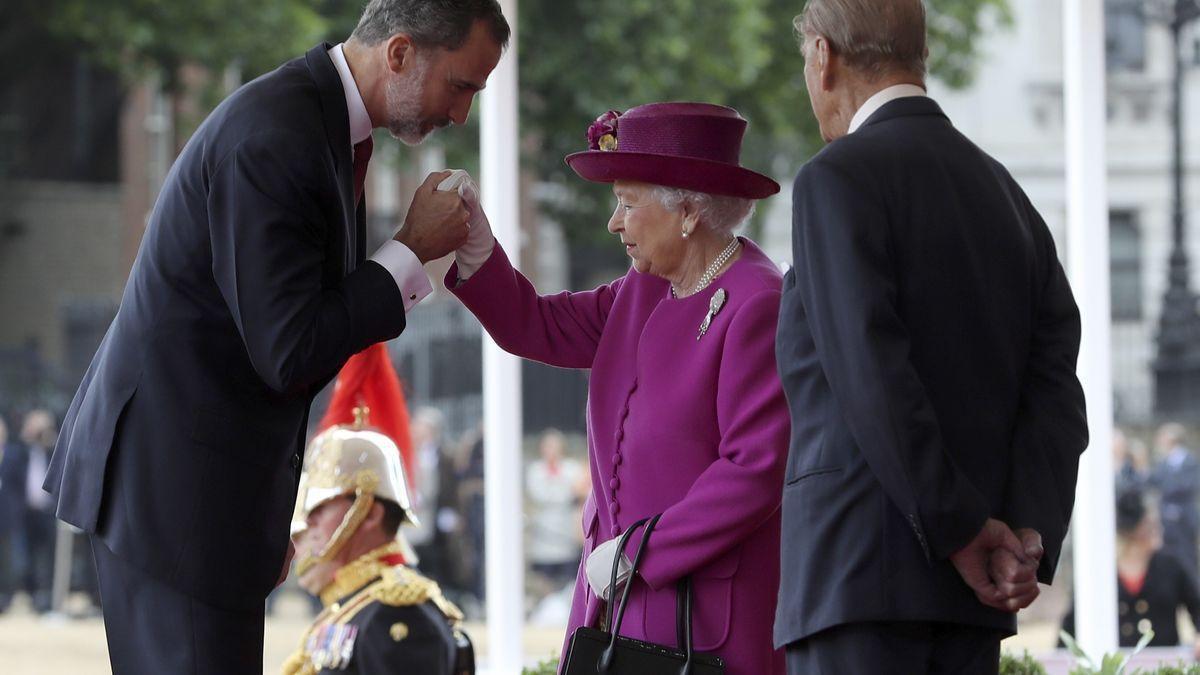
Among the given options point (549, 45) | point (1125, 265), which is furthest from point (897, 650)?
point (1125, 265)

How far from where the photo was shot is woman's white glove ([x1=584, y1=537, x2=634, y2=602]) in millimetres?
2496

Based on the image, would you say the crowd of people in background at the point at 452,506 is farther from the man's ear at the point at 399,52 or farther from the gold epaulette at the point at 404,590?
the man's ear at the point at 399,52

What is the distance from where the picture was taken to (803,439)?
6.56ft

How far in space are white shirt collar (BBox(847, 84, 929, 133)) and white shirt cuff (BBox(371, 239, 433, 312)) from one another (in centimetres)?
67

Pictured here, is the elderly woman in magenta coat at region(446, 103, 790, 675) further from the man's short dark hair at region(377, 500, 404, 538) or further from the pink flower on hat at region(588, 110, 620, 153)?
the man's short dark hair at region(377, 500, 404, 538)

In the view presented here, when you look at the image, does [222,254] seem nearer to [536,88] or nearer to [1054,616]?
[1054,616]

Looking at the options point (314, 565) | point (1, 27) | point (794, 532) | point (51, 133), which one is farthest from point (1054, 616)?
point (51, 133)

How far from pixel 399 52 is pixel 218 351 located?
20.8 inches

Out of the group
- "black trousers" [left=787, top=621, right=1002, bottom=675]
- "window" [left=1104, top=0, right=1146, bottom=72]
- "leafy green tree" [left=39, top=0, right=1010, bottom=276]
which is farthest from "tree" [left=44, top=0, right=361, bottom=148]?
"black trousers" [left=787, top=621, right=1002, bottom=675]

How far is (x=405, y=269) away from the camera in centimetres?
223

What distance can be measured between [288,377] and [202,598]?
364mm

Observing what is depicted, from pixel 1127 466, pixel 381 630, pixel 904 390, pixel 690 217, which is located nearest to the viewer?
pixel 904 390

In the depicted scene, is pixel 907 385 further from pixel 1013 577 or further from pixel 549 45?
pixel 549 45

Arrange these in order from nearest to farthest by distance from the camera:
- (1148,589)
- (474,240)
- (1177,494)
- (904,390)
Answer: (904,390) → (474,240) → (1148,589) → (1177,494)
